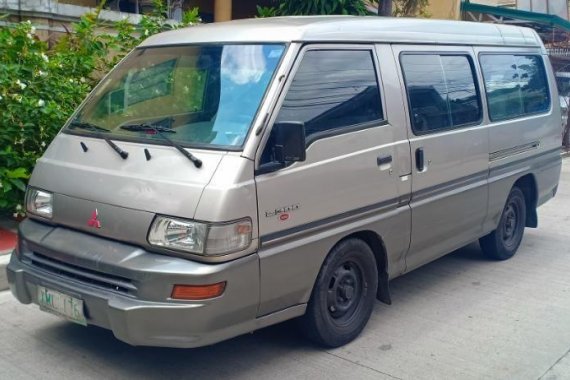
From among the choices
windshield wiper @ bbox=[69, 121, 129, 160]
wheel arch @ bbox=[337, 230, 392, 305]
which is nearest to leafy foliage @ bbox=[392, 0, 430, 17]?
wheel arch @ bbox=[337, 230, 392, 305]

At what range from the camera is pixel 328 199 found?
4184 mm

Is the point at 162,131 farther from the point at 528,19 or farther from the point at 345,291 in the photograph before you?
the point at 528,19

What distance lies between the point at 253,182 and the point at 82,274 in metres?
1.08

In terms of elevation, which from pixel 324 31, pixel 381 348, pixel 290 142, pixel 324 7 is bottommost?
pixel 381 348

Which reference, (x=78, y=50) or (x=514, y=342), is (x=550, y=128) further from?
(x=78, y=50)

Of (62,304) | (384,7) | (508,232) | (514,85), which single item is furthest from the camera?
(384,7)

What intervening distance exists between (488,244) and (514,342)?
1.90 metres

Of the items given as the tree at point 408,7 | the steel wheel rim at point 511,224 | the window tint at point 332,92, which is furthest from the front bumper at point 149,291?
the tree at point 408,7

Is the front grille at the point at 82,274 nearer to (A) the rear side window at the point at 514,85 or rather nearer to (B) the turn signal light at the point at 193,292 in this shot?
(B) the turn signal light at the point at 193,292

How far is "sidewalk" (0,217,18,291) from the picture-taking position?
533 cm

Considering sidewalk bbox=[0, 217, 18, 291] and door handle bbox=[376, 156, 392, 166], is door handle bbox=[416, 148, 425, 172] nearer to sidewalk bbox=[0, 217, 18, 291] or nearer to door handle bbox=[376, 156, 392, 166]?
door handle bbox=[376, 156, 392, 166]

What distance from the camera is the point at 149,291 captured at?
140 inches

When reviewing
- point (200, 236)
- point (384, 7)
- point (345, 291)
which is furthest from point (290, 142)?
point (384, 7)

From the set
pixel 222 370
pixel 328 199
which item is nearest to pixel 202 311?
pixel 222 370
